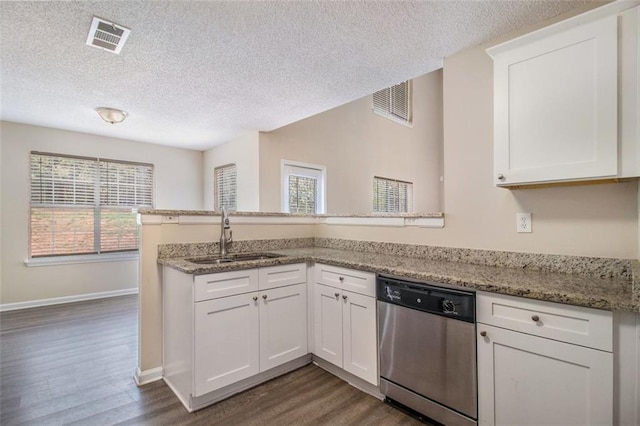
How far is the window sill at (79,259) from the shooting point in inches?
165

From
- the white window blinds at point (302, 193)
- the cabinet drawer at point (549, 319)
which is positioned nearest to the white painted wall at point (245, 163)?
the white window blinds at point (302, 193)

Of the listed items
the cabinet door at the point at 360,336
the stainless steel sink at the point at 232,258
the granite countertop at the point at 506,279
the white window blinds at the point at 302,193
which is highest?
the white window blinds at the point at 302,193

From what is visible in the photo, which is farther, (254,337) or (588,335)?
(254,337)

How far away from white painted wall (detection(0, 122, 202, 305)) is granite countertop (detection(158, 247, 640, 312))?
3291 mm

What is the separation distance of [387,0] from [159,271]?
7.96ft

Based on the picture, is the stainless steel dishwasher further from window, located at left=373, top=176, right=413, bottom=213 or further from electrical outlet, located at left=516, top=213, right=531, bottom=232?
window, located at left=373, top=176, right=413, bottom=213

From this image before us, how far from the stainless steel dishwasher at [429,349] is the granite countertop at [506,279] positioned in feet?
0.23

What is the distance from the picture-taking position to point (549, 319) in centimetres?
131

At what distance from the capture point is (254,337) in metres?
2.12

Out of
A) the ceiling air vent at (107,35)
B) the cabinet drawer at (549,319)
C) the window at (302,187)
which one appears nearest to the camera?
the cabinet drawer at (549,319)

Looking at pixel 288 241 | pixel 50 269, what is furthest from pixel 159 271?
pixel 50 269

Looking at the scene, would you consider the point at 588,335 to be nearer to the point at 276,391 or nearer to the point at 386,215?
the point at 386,215

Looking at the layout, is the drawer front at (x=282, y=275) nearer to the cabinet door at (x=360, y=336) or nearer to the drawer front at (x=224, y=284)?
the drawer front at (x=224, y=284)

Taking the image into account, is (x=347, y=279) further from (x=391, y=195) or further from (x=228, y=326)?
(x=391, y=195)
